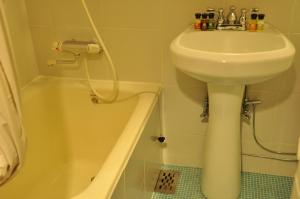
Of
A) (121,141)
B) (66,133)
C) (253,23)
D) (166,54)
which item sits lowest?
(66,133)

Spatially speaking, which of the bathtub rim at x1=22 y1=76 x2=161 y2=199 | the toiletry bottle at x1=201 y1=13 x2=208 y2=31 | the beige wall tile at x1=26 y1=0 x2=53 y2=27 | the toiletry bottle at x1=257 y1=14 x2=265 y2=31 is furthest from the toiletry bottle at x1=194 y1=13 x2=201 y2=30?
the beige wall tile at x1=26 y1=0 x2=53 y2=27

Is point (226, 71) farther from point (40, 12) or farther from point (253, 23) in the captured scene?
point (40, 12)

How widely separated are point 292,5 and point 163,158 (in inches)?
37.7

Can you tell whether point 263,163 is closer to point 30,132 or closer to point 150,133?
point 150,133

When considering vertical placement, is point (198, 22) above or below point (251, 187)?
above

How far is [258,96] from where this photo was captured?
148 centimetres

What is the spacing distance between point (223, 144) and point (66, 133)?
0.78m

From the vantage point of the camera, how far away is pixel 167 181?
1.62m

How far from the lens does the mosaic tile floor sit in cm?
152

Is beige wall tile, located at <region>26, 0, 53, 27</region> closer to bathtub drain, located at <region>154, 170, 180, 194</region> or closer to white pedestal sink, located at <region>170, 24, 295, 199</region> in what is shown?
white pedestal sink, located at <region>170, 24, 295, 199</region>

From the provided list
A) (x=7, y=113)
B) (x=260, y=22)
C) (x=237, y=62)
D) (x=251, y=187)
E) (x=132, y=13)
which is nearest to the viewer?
(x=7, y=113)

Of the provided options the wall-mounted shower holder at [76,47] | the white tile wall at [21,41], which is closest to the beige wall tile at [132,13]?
the wall-mounted shower holder at [76,47]

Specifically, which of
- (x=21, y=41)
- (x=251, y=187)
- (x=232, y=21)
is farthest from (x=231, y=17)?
(x=21, y=41)

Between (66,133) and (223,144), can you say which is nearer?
(223,144)
